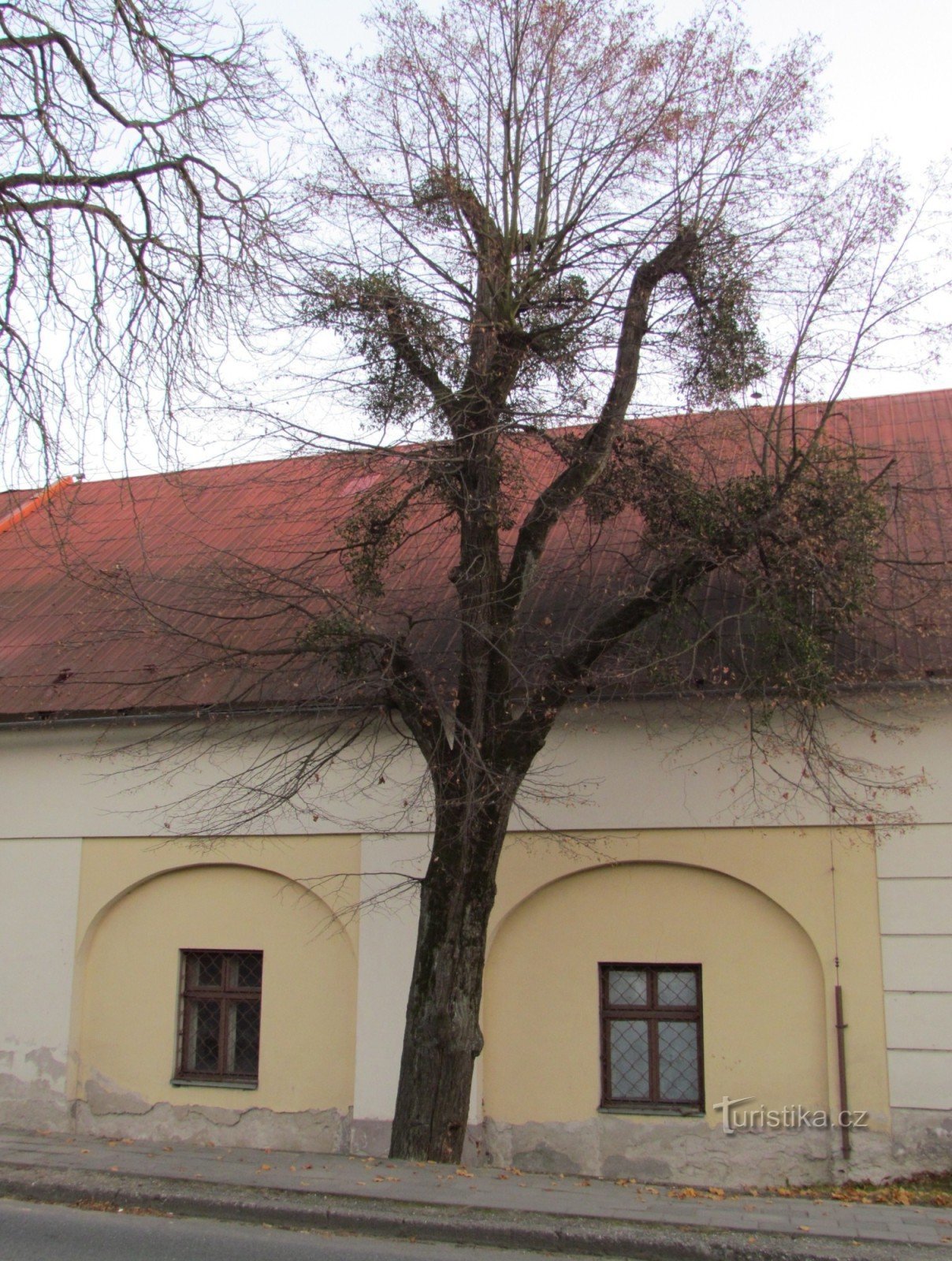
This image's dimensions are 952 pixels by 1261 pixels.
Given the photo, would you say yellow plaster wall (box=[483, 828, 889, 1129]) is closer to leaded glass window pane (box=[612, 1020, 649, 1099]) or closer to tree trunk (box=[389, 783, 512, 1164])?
leaded glass window pane (box=[612, 1020, 649, 1099])

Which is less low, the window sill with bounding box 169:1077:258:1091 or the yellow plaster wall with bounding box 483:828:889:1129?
the yellow plaster wall with bounding box 483:828:889:1129

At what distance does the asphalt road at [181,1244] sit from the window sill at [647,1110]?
3.87m

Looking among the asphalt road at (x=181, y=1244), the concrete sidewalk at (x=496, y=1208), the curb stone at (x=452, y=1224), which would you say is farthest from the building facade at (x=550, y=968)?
the asphalt road at (x=181, y=1244)

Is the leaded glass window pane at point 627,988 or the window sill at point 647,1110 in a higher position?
the leaded glass window pane at point 627,988

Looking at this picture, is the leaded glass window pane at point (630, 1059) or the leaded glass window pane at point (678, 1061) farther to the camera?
the leaded glass window pane at point (630, 1059)

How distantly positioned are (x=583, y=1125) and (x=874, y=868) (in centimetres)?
315

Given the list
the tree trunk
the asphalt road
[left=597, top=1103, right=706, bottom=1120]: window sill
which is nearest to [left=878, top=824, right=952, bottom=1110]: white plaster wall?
[left=597, top=1103, right=706, bottom=1120]: window sill

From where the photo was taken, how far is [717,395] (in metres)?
9.85

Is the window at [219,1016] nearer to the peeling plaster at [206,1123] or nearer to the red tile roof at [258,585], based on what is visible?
the peeling plaster at [206,1123]

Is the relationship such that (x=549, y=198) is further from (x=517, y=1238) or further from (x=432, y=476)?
(x=517, y=1238)

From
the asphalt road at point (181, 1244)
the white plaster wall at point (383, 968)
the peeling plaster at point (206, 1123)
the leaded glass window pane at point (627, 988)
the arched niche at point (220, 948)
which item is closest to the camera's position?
the asphalt road at point (181, 1244)

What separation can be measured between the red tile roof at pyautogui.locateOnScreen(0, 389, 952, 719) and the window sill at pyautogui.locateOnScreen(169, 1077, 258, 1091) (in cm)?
342

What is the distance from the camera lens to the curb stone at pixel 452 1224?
20.2ft

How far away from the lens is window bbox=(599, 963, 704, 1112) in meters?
10.2
